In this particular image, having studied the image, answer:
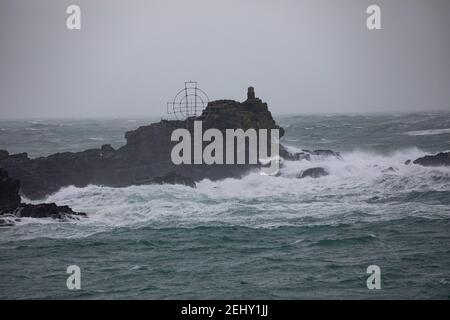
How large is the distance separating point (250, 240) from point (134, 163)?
48.1 feet

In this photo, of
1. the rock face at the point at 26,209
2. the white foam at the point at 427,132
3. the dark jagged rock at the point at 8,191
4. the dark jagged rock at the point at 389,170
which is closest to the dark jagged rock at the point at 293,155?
the dark jagged rock at the point at 389,170

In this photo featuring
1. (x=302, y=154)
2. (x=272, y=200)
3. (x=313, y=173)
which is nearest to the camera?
(x=272, y=200)

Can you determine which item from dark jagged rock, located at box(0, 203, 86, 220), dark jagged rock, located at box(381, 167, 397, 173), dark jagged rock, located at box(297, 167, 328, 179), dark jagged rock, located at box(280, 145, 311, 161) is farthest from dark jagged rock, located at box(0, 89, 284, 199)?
dark jagged rock, located at box(381, 167, 397, 173)

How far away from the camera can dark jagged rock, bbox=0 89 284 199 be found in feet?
125

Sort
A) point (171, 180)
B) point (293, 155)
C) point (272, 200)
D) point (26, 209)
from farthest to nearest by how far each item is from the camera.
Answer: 1. point (293, 155)
2. point (171, 180)
3. point (272, 200)
4. point (26, 209)

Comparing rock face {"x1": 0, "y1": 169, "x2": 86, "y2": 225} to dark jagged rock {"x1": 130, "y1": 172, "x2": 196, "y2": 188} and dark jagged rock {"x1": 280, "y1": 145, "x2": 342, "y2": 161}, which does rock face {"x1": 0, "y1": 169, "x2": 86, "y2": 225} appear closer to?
dark jagged rock {"x1": 130, "y1": 172, "x2": 196, "y2": 188}

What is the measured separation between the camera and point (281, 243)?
2675cm

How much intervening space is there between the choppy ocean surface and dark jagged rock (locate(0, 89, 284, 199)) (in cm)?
121

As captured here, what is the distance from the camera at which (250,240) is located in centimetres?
2731

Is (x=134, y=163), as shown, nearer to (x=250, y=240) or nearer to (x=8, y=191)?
(x=8, y=191)

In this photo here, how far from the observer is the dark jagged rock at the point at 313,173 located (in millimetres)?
39875

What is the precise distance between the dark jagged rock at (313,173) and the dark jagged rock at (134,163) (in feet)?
9.57

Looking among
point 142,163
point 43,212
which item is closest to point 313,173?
point 142,163

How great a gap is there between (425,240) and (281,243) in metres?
5.59
